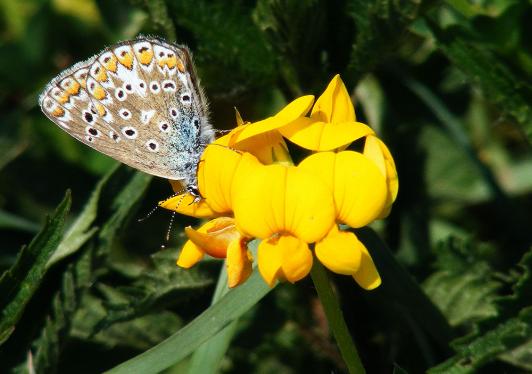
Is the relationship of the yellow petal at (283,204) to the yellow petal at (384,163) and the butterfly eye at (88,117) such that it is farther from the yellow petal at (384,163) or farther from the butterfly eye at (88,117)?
the butterfly eye at (88,117)

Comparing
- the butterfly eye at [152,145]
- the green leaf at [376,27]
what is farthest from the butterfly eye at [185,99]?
the green leaf at [376,27]

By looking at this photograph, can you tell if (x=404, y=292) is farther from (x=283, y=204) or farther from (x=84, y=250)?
(x=84, y=250)

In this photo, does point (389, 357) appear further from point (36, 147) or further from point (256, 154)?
point (36, 147)

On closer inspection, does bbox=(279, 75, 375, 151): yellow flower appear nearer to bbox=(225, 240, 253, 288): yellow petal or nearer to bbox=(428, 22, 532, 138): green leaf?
bbox=(225, 240, 253, 288): yellow petal

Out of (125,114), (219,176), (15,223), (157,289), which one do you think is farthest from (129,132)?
(15,223)

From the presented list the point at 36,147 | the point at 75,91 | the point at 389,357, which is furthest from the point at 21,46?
the point at 389,357

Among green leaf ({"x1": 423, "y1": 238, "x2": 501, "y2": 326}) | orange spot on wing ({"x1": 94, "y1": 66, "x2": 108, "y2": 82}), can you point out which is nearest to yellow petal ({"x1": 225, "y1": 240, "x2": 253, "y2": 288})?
orange spot on wing ({"x1": 94, "y1": 66, "x2": 108, "y2": 82})
